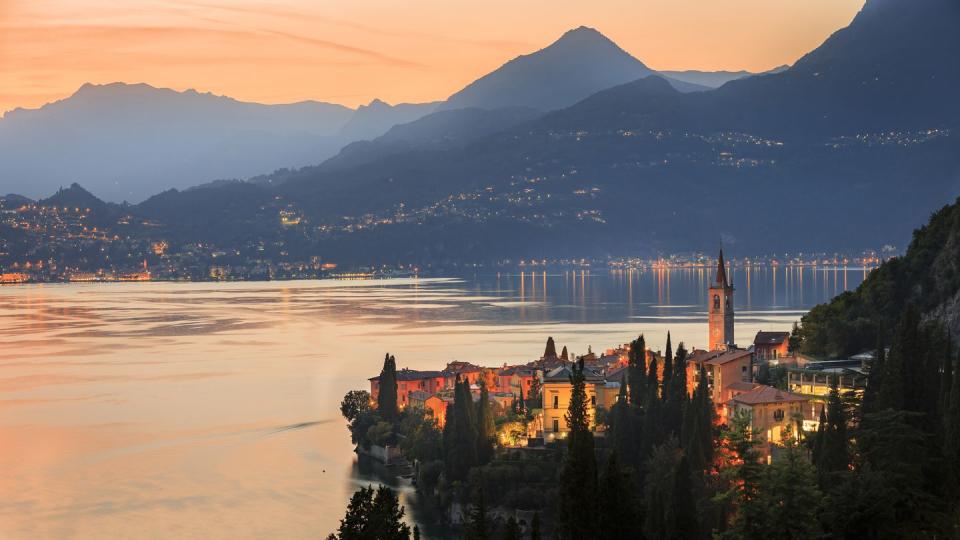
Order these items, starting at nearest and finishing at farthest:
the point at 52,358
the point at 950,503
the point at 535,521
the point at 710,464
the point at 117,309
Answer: the point at 535,521 < the point at 950,503 < the point at 710,464 < the point at 52,358 < the point at 117,309

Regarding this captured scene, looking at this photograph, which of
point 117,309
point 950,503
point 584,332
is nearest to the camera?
point 950,503

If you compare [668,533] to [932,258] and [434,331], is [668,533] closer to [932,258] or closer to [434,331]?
[932,258]

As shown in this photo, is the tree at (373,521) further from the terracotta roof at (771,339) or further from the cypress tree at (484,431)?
the terracotta roof at (771,339)

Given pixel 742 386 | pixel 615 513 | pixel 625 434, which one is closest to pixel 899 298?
pixel 742 386

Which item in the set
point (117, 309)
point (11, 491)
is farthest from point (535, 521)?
point (117, 309)

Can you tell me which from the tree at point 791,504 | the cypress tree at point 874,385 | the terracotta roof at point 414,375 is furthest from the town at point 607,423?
the terracotta roof at point 414,375

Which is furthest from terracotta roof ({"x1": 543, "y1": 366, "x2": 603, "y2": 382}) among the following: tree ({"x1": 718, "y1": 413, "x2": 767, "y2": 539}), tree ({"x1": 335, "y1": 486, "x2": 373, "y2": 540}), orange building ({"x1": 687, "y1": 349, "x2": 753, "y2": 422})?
tree ({"x1": 335, "y1": 486, "x2": 373, "y2": 540})

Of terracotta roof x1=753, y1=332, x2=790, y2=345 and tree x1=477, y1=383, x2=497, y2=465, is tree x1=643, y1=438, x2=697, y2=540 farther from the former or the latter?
terracotta roof x1=753, y1=332, x2=790, y2=345
